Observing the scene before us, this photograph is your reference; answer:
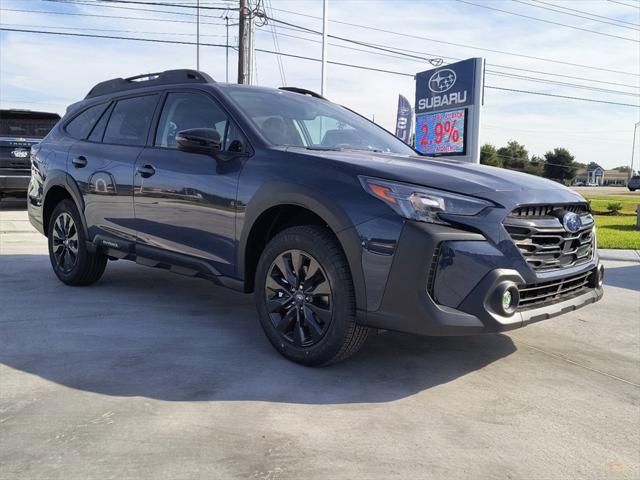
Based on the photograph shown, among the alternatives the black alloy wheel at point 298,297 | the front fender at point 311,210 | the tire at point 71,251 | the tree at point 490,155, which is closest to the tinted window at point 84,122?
the tire at point 71,251

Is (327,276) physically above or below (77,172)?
below

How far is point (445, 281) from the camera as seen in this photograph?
2984 mm

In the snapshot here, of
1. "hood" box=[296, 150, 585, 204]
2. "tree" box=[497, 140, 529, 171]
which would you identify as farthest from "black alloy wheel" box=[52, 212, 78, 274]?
"tree" box=[497, 140, 529, 171]

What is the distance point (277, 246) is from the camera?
3.54 metres

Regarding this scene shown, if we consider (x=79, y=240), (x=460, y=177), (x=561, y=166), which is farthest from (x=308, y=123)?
(x=561, y=166)

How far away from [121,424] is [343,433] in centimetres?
104

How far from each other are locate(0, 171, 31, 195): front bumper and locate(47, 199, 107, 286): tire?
7.88 metres

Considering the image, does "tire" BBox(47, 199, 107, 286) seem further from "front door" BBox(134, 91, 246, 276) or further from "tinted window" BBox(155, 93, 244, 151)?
"tinted window" BBox(155, 93, 244, 151)

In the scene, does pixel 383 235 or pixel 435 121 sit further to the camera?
pixel 435 121

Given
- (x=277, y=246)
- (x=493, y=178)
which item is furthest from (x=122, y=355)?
(x=493, y=178)

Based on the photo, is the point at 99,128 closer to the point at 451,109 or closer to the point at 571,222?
the point at 571,222

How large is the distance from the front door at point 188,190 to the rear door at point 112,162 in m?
0.18

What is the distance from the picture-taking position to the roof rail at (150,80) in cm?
455

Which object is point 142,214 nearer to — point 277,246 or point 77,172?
point 77,172
